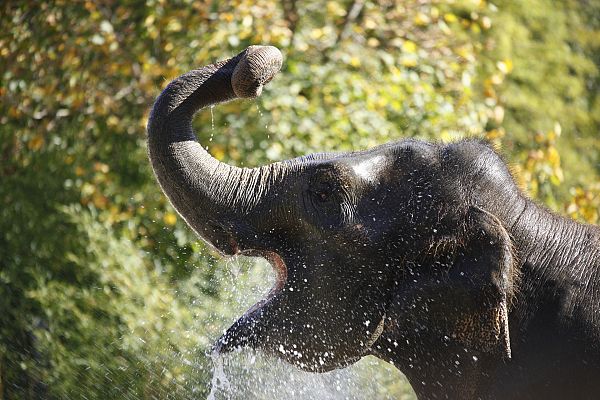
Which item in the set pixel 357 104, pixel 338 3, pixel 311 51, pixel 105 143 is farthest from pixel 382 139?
pixel 105 143

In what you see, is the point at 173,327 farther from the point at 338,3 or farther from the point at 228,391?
the point at 338,3

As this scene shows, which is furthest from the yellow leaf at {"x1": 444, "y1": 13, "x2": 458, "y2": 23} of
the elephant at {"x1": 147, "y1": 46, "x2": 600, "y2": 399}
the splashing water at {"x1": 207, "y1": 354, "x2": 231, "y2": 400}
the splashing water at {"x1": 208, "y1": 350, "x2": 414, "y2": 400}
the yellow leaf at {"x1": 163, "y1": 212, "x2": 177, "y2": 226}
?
the elephant at {"x1": 147, "y1": 46, "x2": 600, "y2": 399}

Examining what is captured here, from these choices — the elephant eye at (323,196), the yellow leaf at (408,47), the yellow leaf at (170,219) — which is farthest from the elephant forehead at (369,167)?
the yellow leaf at (408,47)

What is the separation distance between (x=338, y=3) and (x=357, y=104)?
1062 mm

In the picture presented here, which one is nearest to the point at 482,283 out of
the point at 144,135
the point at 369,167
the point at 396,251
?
the point at 396,251

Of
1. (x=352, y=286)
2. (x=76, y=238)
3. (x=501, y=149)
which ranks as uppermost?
(x=501, y=149)

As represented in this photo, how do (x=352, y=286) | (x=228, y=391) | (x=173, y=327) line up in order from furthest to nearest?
1. (x=173, y=327)
2. (x=228, y=391)
3. (x=352, y=286)

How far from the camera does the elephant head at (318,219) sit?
141 inches

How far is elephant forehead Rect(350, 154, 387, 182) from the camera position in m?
3.67

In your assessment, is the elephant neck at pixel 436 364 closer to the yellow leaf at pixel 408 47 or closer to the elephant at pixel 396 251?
the elephant at pixel 396 251

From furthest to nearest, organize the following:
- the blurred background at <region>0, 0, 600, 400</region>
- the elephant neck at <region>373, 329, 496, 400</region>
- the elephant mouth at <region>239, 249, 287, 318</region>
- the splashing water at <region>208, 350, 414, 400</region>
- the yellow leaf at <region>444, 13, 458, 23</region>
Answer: the yellow leaf at <region>444, 13, 458, 23</region>, the blurred background at <region>0, 0, 600, 400</region>, the splashing water at <region>208, 350, 414, 400</region>, the elephant mouth at <region>239, 249, 287, 318</region>, the elephant neck at <region>373, 329, 496, 400</region>

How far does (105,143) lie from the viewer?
729 centimetres

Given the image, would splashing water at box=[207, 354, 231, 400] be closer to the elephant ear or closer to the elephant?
the elephant

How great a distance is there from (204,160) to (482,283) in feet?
3.14
